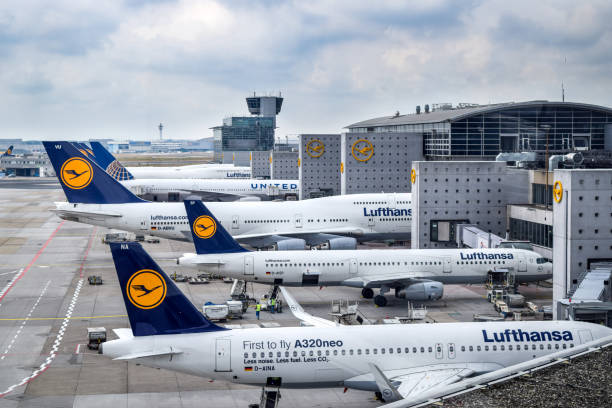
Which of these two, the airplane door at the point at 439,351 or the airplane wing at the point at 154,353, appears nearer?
the airplane wing at the point at 154,353

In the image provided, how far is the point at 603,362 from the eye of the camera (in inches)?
1162

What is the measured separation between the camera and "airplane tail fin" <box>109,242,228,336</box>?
2977cm

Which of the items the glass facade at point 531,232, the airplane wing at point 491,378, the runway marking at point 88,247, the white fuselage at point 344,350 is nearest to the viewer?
the airplane wing at point 491,378

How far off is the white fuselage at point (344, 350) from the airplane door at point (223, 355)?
0.04 meters

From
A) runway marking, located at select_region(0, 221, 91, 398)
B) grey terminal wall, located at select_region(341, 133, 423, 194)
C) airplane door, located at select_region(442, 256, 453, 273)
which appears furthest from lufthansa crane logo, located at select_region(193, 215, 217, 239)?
grey terminal wall, located at select_region(341, 133, 423, 194)

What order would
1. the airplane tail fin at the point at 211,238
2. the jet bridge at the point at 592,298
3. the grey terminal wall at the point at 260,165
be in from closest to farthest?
1. the jet bridge at the point at 592,298
2. the airplane tail fin at the point at 211,238
3. the grey terminal wall at the point at 260,165

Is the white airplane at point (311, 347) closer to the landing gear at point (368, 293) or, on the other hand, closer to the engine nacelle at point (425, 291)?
the engine nacelle at point (425, 291)

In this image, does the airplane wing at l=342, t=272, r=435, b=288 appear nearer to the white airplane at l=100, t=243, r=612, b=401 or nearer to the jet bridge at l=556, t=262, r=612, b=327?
the jet bridge at l=556, t=262, r=612, b=327

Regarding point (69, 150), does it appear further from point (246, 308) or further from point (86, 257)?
point (246, 308)

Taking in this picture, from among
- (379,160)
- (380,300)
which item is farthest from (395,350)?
(379,160)

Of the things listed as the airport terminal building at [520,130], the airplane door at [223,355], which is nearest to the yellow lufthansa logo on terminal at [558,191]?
the airplane door at [223,355]

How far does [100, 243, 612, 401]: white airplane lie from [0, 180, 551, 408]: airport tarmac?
368cm

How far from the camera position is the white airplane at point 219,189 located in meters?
122

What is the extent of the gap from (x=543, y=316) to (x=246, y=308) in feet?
68.6
